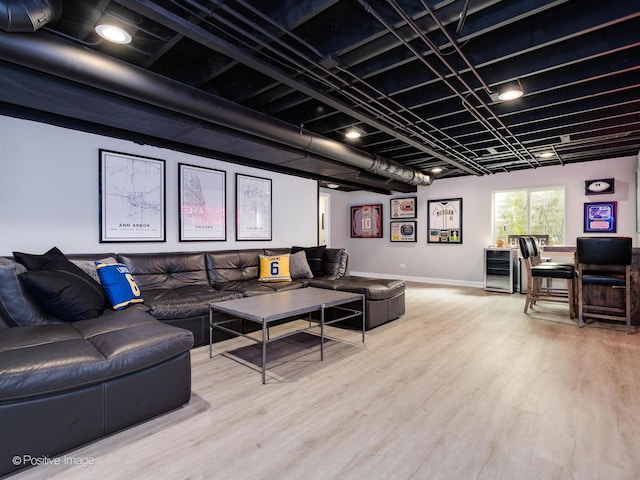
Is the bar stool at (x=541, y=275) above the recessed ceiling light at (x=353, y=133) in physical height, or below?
below

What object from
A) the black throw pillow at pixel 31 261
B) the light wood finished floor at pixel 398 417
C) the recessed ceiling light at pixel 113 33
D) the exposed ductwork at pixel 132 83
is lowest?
the light wood finished floor at pixel 398 417

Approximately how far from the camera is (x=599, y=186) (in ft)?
19.2

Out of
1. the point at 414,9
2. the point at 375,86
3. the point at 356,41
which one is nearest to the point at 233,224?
the point at 375,86

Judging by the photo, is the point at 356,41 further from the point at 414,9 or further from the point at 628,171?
the point at 628,171

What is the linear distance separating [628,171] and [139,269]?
7.71 m

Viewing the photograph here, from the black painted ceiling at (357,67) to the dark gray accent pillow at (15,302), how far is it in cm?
137

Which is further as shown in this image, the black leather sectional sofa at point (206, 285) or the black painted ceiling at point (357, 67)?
the black leather sectional sofa at point (206, 285)

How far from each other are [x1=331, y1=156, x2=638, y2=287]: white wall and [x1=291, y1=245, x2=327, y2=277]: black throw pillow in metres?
3.71

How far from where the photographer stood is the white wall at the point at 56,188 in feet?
9.93

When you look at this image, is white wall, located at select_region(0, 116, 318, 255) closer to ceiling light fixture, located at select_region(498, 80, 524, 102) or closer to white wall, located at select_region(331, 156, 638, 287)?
ceiling light fixture, located at select_region(498, 80, 524, 102)

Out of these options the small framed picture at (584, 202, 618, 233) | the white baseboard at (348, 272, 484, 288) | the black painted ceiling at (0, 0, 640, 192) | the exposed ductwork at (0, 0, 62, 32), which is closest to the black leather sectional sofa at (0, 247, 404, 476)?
the exposed ductwork at (0, 0, 62, 32)

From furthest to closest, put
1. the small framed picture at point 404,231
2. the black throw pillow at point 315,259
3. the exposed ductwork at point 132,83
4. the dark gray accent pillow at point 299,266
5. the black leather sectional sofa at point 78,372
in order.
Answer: the small framed picture at point 404,231, the black throw pillow at point 315,259, the dark gray accent pillow at point 299,266, the exposed ductwork at point 132,83, the black leather sectional sofa at point 78,372

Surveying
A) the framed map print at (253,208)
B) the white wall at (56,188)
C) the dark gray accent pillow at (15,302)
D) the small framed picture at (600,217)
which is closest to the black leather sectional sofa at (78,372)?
the dark gray accent pillow at (15,302)

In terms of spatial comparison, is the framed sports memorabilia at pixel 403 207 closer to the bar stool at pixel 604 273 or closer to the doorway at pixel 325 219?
the doorway at pixel 325 219
